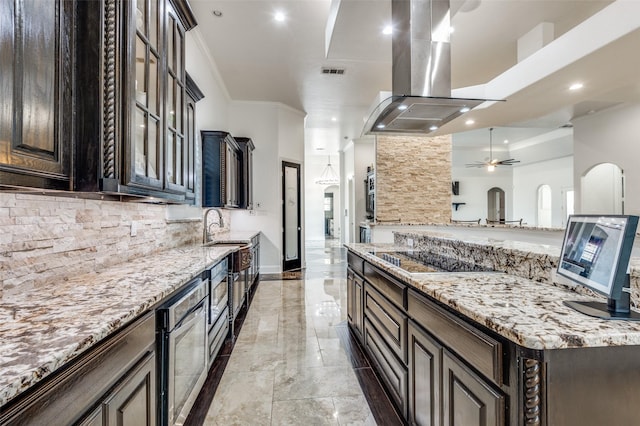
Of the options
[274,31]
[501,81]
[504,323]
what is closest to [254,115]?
[274,31]

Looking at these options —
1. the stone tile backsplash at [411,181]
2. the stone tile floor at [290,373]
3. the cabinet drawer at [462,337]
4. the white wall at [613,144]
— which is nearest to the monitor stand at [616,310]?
the cabinet drawer at [462,337]

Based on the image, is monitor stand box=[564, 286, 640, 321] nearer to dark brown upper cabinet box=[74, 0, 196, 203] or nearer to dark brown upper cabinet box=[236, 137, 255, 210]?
dark brown upper cabinet box=[74, 0, 196, 203]

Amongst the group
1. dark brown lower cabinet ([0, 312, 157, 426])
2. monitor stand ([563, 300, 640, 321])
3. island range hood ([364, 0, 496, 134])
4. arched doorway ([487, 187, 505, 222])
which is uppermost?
island range hood ([364, 0, 496, 134])

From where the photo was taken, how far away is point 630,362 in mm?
945

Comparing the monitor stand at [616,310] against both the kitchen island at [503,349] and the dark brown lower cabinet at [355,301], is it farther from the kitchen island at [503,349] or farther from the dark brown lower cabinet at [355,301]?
the dark brown lower cabinet at [355,301]

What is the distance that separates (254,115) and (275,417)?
574 centimetres

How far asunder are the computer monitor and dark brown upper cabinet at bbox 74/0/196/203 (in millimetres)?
1968

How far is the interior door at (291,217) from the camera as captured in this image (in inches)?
264

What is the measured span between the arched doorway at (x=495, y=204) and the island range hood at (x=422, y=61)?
11.3m

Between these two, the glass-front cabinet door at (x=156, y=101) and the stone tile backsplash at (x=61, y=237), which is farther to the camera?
the glass-front cabinet door at (x=156, y=101)

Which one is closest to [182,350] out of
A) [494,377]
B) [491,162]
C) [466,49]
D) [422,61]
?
[494,377]

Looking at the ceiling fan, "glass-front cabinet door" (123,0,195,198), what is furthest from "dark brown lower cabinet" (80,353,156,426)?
the ceiling fan

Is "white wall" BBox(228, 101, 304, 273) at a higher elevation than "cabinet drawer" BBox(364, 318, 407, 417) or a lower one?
higher

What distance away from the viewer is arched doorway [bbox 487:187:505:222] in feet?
40.9
